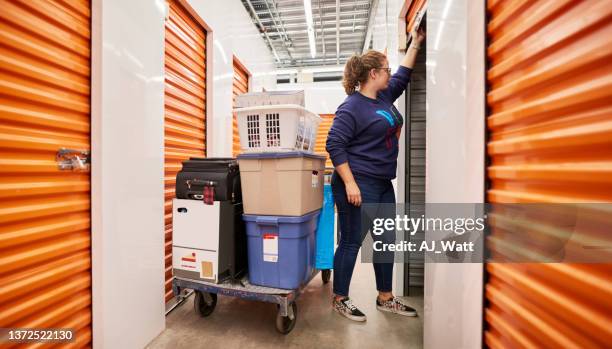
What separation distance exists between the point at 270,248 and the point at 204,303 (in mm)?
752

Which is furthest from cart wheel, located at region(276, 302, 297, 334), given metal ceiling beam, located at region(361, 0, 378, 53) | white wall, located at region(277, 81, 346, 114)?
white wall, located at region(277, 81, 346, 114)

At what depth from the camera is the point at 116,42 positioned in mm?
1726

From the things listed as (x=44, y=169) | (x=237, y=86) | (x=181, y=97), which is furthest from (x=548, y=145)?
(x=237, y=86)

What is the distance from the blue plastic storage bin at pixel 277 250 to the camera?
2.10m

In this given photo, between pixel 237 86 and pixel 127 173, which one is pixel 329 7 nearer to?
pixel 237 86

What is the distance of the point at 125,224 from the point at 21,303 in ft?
1.89

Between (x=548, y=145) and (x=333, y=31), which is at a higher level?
(x=333, y=31)

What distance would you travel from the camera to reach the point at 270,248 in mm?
2139

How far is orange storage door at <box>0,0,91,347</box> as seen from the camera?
129cm

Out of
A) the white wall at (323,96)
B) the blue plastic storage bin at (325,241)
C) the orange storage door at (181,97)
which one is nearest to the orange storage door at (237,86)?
the orange storage door at (181,97)

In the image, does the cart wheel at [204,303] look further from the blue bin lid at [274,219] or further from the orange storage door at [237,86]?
the orange storage door at [237,86]

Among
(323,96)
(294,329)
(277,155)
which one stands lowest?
(294,329)

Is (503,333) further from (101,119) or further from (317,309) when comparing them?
(101,119)

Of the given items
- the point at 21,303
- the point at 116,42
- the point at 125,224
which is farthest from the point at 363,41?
the point at 21,303
